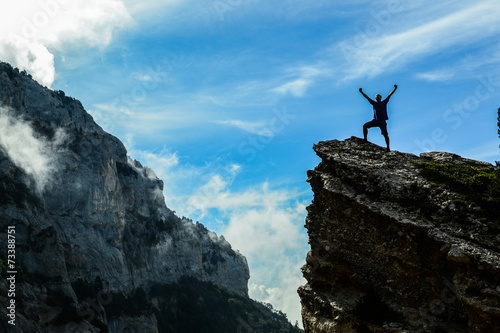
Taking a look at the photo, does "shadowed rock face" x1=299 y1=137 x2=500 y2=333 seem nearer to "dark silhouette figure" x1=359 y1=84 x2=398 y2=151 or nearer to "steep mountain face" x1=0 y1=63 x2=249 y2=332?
"dark silhouette figure" x1=359 y1=84 x2=398 y2=151

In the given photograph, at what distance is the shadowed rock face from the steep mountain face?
72529 mm

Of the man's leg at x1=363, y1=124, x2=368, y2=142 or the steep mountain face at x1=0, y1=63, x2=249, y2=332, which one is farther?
the steep mountain face at x1=0, y1=63, x2=249, y2=332

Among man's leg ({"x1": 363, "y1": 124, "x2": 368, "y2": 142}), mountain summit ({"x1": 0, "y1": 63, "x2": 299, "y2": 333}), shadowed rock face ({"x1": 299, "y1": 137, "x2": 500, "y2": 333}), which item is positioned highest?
mountain summit ({"x1": 0, "y1": 63, "x2": 299, "y2": 333})

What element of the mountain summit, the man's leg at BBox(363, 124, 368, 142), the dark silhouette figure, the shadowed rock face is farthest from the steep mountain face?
the dark silhouette figure

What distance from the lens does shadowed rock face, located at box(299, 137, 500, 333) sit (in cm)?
1636

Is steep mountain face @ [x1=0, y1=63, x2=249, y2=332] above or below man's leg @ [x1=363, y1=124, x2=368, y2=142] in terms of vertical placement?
above

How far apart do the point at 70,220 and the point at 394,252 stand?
133 m

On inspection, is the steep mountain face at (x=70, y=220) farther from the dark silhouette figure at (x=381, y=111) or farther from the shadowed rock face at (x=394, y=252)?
the dark silhouette figure at (x=381, y=111)

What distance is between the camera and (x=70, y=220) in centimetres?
13462

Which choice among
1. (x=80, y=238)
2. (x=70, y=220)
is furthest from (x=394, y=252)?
(x=70, y=220)

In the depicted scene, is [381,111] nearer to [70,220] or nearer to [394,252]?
[394,252]

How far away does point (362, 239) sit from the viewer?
2022 cm

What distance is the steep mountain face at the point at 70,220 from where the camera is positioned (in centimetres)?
10181

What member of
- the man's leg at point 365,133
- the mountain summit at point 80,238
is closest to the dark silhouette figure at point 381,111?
the man's leg at point 365,133
